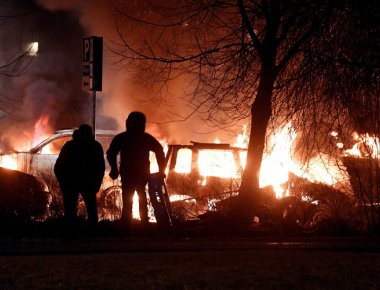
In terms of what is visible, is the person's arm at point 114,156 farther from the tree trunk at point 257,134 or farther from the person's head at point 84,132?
the tree trunk at point 257,134

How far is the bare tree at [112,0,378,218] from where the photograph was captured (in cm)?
881

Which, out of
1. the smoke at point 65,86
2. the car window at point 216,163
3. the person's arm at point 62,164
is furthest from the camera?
the smoke at point 65,86

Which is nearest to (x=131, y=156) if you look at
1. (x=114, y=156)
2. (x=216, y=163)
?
(x=114, y=156)

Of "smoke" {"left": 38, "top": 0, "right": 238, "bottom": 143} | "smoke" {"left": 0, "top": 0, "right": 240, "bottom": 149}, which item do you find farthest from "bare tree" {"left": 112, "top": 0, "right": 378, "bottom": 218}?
"smoke" {"left": 38, "top": 0, "right": 238, "bottom": 143}

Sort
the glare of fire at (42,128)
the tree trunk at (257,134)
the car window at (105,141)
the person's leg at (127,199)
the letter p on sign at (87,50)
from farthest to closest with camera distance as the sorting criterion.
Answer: the glare of fire at (42,128), the car window at (105,141), the letter p on sign at (87,50), the tree trunk at (257,134), the person's leg at (127,199)

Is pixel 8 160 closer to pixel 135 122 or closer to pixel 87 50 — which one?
pixel 87 50

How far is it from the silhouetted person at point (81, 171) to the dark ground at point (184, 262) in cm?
39

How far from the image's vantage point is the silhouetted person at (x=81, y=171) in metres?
8.57

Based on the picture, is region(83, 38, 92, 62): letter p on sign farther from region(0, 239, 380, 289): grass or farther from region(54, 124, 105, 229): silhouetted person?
region(0, 239, 380, 289): grass

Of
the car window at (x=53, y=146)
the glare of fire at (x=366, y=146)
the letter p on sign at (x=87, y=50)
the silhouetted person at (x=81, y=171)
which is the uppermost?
the letter p on sign at (x=87, y=50)

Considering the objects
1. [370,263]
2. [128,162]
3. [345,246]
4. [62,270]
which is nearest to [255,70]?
[128,162]

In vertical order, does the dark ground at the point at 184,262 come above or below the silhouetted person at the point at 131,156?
below

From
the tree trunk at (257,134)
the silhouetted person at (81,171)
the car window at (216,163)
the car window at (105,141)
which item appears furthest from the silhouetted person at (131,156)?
the car window at (105,141)

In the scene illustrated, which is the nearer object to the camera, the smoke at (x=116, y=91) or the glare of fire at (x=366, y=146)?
the glare of fire at (x=366, y=146)
